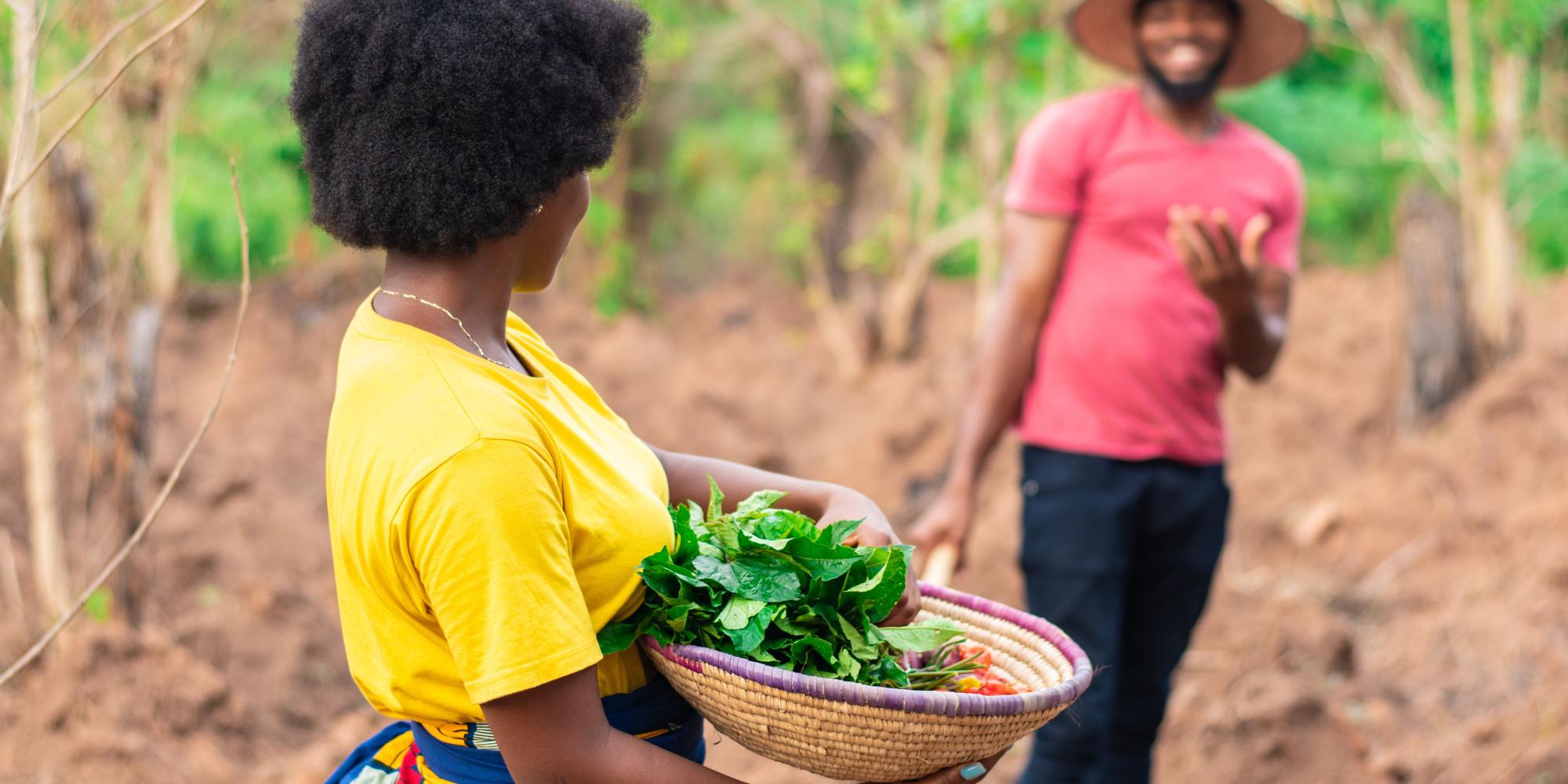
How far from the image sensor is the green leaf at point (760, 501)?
187 centimetres

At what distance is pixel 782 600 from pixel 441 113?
70cm

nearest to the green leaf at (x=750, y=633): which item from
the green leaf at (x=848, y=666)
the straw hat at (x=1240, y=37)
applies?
the green leaf at (x=848, y=666)

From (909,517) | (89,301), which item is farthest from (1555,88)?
(89,301)

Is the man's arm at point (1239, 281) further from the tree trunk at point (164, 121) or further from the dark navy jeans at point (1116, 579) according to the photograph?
the tree trunk at point (164, 121)

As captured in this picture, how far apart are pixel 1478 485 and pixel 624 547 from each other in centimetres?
585

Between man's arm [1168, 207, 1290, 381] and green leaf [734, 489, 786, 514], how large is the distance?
127 cm

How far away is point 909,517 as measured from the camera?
651 centimetres

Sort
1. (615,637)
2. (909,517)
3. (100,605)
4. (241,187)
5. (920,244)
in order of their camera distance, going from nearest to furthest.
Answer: (615,637), (100,605), (909,517), (241,187), (920,244)

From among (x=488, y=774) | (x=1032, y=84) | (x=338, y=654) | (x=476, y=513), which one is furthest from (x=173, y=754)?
(x=1032, y=84)

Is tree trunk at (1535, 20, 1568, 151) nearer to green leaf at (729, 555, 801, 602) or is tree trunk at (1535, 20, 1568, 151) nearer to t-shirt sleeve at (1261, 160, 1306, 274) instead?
t-shirt sleeve at (1261, 160, 1306, 274)

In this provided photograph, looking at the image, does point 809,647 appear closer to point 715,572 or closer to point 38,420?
point 715,572

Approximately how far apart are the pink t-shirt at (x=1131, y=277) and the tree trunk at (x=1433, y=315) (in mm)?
4381

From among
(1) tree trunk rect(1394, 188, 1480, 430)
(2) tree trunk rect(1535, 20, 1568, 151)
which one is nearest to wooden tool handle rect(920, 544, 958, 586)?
(1) tree trunk rect(1394, 188, 1480, 430)

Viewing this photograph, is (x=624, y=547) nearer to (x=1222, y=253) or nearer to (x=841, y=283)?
(x=1222, y=253)
